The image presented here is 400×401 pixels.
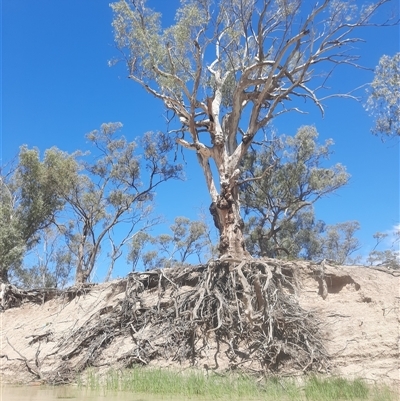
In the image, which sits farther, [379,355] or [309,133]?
[309,133]

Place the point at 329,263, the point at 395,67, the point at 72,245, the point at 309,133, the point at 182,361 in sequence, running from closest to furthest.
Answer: the point at 182,361, the point at 329,263, the point at 395,67, the point at 309,133, the point at 72,245

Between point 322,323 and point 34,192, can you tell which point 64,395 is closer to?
point 322,323

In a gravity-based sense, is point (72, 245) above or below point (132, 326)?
above

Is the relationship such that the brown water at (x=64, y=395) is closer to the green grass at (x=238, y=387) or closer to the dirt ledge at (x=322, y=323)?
the green grass at (x=238, y=387)

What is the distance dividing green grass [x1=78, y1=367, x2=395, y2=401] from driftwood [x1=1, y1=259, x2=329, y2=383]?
70 cm

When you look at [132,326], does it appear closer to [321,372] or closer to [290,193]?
[321,372]

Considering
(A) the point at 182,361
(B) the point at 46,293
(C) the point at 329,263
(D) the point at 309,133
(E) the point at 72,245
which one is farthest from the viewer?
(E) the point at 72,245

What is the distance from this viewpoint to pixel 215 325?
856 centimetres

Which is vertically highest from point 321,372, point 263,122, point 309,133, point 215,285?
point 309,133

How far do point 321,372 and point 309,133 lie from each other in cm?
1324

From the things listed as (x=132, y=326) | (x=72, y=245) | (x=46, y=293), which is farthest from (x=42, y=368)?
(x=72, y=245)

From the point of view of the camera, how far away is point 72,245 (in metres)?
25.5

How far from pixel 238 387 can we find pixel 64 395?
2302mm

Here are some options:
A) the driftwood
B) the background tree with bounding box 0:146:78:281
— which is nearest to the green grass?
the driftwood
